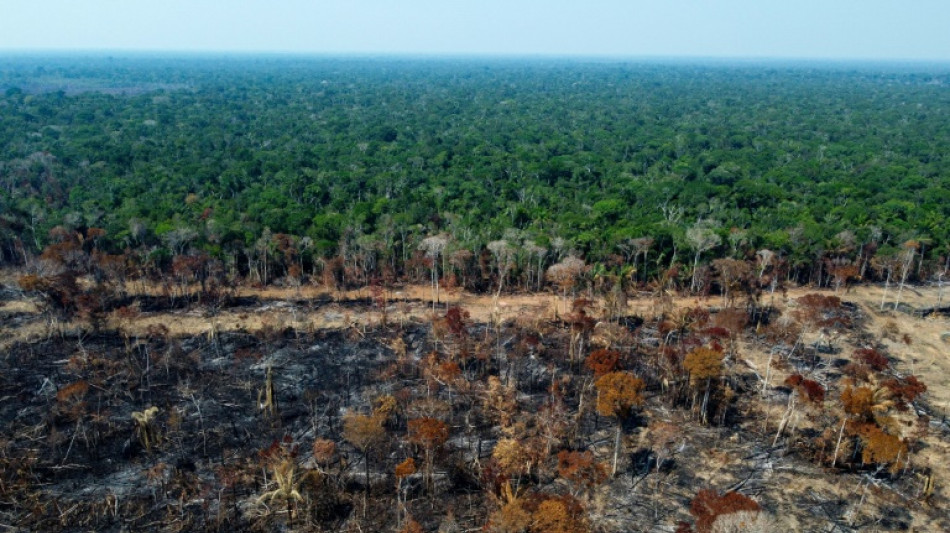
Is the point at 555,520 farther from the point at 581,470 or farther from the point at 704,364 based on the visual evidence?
the point at 704,364

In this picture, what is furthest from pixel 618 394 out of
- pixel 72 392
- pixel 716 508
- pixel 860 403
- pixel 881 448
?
pixel 72 392

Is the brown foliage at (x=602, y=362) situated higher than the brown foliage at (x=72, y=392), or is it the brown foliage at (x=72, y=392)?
the brown foliage at (x=602, y=362)

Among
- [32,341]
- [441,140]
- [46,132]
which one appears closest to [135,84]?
[46,132]

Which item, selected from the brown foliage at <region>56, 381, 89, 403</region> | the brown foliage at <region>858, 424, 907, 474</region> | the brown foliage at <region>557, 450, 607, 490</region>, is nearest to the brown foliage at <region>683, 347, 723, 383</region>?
the brown foliage at <region>858, 424, 907, 474</region>

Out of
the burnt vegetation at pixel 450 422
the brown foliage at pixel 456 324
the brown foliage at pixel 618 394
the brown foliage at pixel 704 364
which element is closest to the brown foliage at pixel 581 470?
the burnt vegetation at pixel 450 422

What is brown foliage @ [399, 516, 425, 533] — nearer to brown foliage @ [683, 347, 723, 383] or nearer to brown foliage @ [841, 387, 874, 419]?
brown foliage @ [683, 347, 723, 383]

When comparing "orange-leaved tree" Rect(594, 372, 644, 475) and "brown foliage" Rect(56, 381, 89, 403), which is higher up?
"orange-leaved tree" Rect(594, 372, 644, 475)

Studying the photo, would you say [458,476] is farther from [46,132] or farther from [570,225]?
[46,132]

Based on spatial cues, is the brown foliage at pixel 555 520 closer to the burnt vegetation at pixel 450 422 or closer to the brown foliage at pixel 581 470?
the burnt vegetation at pixel 450 422

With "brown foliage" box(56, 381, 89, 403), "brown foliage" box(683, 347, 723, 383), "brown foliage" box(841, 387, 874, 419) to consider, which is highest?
"brown foliage" box(683, 347, 723, 383)
